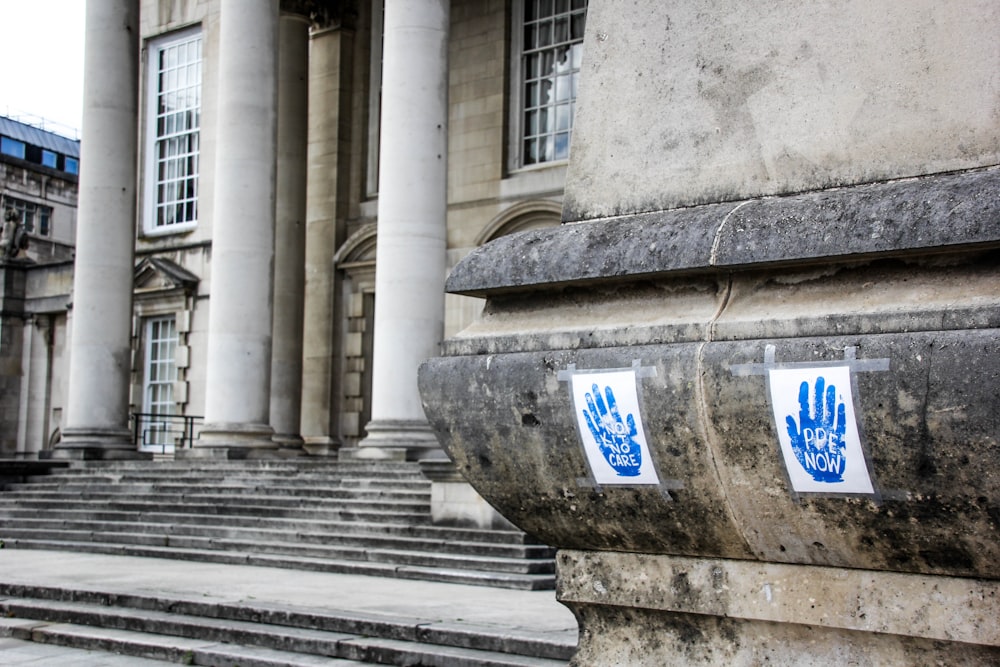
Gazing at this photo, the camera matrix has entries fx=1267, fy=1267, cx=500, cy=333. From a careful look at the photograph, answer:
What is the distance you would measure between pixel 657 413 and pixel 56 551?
550 inches

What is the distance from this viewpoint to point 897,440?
305cm

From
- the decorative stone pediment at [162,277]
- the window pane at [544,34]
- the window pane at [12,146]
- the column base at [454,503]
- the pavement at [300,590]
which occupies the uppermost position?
the window pane at [12,146]

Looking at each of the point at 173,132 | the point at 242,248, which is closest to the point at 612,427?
the point at 242,248

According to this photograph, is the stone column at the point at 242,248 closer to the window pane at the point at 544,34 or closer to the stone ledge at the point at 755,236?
the window pane at the point at 544,34

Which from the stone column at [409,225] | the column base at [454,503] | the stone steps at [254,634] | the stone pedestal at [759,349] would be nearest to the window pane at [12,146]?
the stone column at [409,225]

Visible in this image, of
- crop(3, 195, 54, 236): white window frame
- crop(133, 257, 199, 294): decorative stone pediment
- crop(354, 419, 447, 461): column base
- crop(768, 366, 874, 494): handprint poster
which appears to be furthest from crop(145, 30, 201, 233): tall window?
crop(3, 195, 54, 236): white window frame

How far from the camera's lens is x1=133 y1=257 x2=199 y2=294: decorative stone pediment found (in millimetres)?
25094

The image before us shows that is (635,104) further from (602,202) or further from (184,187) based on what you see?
(184,187)

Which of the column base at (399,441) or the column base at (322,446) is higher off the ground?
the column base at (399,441)

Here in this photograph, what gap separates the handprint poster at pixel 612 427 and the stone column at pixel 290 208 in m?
19.6

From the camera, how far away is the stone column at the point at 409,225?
16.3 metres

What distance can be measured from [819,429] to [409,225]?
43.8 ft

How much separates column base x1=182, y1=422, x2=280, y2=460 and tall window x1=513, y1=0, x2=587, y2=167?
264 inches

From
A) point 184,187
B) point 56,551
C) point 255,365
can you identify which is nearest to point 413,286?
point 255,365
